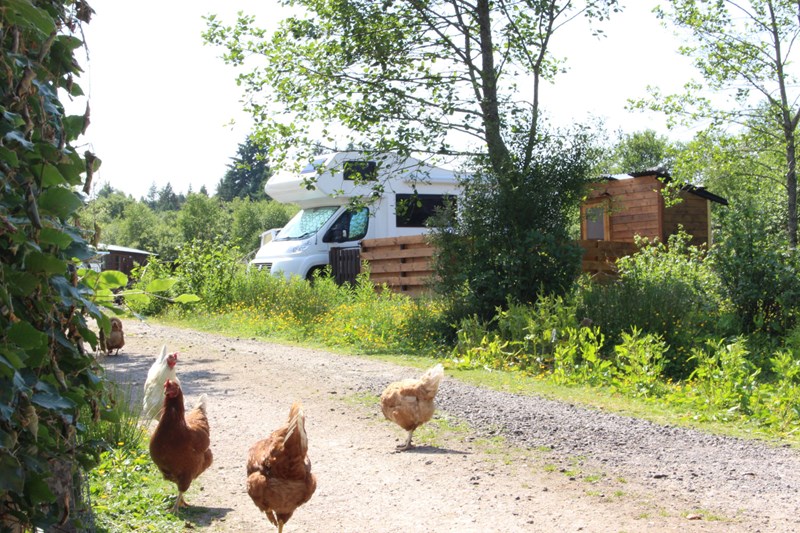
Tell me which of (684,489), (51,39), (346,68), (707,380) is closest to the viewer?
(51,39)

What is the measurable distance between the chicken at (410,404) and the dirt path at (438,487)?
0.24 m

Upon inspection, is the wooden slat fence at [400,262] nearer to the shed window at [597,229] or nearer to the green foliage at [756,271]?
the green foliage at [756,271]

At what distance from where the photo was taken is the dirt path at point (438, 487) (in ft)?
17.5

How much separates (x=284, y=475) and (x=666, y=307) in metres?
9.07

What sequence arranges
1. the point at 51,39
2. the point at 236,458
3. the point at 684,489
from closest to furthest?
the point at 51,39 → the point at 684,489 → the point at 236,458

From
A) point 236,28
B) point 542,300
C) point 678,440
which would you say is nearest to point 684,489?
point 678,440

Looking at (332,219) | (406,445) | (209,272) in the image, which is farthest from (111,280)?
(332,219)

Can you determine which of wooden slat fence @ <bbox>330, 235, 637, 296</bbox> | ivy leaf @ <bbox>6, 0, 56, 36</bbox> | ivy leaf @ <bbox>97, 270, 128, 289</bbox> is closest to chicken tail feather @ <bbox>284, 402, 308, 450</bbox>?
ivy leaf @ <bbox>97, 270, 128, 289</bbox>

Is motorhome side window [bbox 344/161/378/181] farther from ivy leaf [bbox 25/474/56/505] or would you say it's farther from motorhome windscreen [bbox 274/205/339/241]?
ivy leaf [bbox 25/474/56/505]

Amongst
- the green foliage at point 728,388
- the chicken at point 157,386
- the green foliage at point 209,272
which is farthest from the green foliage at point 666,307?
the green foliage at point 209,272

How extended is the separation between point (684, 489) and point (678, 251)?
1100 cm

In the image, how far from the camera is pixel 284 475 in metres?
4.88

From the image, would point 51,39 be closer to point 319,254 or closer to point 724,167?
point 319,254

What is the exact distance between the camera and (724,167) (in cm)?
2048
